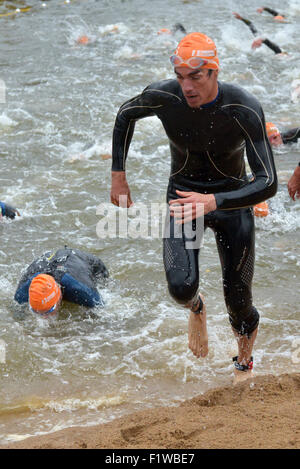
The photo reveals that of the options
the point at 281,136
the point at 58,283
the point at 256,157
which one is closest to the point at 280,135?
the point at 281,136

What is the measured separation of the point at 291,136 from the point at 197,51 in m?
6.99

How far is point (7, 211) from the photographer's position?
28.6 feet

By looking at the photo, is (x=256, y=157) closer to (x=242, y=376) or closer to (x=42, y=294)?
(x=242, y=376)

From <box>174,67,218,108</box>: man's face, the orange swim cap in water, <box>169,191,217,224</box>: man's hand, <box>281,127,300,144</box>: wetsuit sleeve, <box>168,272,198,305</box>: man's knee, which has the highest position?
<box>174,67,218,108</box>: man's face

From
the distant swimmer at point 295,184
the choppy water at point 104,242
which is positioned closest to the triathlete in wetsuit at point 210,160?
the distant swimmer at point 295,184

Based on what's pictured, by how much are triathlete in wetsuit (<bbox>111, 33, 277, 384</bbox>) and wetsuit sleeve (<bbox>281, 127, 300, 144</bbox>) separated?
638 cm

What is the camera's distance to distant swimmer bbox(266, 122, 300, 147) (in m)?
10.5

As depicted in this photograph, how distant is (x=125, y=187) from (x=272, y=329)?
2.43 meters

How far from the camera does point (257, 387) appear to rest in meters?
4.66

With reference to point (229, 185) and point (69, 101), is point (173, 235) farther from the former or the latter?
point (69, 101)

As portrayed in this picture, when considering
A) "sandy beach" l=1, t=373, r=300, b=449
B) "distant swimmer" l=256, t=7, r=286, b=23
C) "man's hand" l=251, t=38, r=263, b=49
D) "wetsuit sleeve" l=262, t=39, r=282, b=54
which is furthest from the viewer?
"distant swimmer" l=256, t=7, r=286, b=23

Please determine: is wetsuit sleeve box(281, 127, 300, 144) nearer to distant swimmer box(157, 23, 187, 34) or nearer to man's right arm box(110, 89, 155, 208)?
man's right arm box(110, 89, 155, 208)

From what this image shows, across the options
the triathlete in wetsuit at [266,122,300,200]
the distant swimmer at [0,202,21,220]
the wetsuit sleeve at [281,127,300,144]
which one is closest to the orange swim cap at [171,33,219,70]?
the distant swimmer at [0,202,21,220]

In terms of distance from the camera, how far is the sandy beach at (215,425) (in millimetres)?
3564
